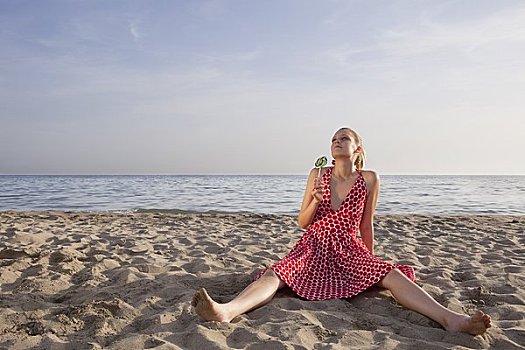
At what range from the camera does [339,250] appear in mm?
3775

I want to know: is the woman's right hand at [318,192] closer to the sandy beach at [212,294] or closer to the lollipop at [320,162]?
the lollipop at [320,162]

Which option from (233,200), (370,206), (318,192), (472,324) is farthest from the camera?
(233,200)

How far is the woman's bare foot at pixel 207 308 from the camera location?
117 inches

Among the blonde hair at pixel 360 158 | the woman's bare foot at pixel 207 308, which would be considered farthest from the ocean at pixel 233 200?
the woman's bare foot at pixel 207 308

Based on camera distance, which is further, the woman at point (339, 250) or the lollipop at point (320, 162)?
the lollipop at point (320, 162)

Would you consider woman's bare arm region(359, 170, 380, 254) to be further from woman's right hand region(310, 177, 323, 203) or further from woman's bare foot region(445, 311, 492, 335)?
woman's bare foot region(445, 311, 492, 335)

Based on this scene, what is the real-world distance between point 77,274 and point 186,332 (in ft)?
6.46

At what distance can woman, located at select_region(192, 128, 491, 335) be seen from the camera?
3.46m

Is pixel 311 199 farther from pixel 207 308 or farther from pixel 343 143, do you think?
pixel 207 308

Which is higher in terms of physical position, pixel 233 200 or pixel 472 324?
pixel 472 324

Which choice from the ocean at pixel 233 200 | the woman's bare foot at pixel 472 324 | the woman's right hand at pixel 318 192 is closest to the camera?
the woman's bare foot at pixel 472 324

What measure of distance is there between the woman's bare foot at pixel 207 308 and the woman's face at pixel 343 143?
158 cm

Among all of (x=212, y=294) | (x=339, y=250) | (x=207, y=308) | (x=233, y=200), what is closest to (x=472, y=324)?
(x=339, y=250)

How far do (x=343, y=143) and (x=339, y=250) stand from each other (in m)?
0.85
